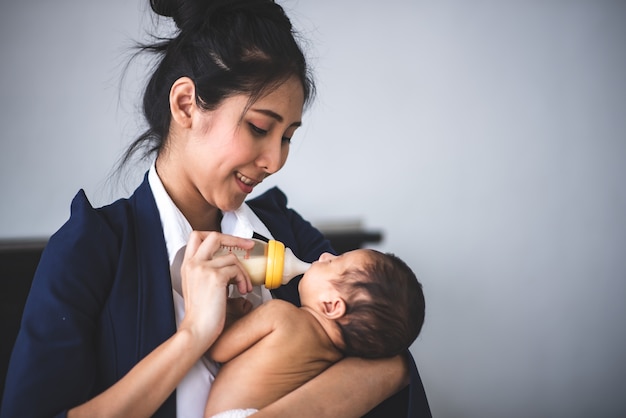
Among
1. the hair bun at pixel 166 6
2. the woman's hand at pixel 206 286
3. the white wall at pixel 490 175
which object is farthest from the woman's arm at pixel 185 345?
the white wall at pixel 490 175

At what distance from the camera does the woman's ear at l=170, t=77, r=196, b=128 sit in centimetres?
120

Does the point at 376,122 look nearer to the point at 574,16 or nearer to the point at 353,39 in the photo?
the point at 353,39

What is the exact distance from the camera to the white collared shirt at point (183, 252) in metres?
1.06

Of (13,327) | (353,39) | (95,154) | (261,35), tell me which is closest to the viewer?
(261,35)

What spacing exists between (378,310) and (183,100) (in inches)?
24.4

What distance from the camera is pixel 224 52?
1.19m

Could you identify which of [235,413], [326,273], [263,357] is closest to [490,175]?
A: [326,273]

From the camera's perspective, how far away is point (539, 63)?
231 centimetres

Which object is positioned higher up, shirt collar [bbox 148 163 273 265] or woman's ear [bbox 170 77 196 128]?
woman's ear [bbox 170 77 196 128]

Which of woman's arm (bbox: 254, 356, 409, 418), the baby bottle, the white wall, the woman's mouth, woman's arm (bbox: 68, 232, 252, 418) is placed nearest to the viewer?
woman's arm (bbox: 68, 232, 252, 418)

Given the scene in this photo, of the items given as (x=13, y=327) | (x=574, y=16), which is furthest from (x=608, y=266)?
(x=13, y=327)

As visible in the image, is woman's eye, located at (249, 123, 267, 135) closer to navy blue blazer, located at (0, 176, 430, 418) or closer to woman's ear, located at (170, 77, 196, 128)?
woman's ear, located at (170, 77, 196, 128)

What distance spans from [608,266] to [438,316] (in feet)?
2.58

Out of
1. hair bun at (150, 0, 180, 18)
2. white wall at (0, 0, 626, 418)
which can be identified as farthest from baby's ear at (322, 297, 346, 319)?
white wall at (0, 0, 626, 418)
